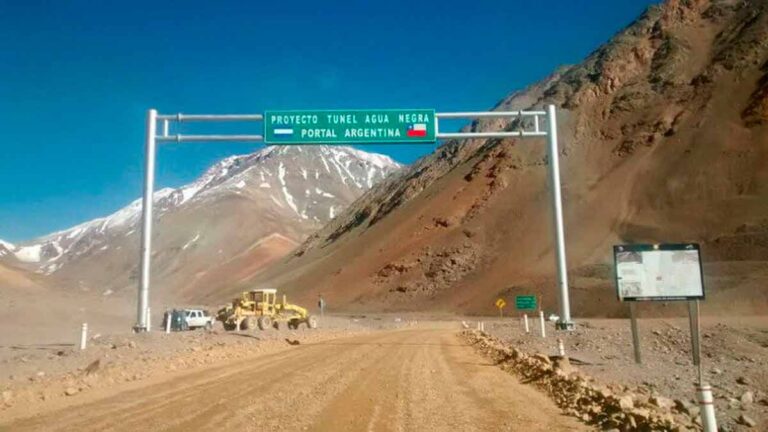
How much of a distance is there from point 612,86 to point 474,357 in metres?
86.2

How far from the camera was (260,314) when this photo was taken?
39.6 meters

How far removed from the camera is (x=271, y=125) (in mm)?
24516

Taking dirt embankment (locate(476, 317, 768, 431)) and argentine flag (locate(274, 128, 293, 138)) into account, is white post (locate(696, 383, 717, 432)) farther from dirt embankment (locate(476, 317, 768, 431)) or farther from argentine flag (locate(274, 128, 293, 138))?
argentine flag (locate(274, 128, 293, 138))

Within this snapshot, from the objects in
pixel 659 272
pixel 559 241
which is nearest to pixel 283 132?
pixel 559 241

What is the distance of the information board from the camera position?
48.6ft

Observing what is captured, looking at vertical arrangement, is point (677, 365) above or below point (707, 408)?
below

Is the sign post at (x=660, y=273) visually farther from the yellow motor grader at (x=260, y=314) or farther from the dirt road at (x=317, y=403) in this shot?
the yellow motor grader at (x=260, y=314)

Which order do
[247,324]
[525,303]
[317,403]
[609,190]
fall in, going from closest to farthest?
[317,403] → [525,303] → [247,324] → [609,190]

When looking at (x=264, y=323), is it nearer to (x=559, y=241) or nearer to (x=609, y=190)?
(x=559, y=241)

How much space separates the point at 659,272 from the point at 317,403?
27.8 feet

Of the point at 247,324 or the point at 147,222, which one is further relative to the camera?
the point at 247,324

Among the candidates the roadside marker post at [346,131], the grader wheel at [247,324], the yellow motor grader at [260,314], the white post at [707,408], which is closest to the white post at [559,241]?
the roadside marker post at [346,131]

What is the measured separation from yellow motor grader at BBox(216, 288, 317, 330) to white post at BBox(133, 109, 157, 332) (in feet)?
43.5

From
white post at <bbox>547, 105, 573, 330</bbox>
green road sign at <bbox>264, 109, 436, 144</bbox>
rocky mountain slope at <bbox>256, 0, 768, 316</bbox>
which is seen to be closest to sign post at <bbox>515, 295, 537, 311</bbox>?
white post at <bbox>547, 105, 573, 330</bbox>
